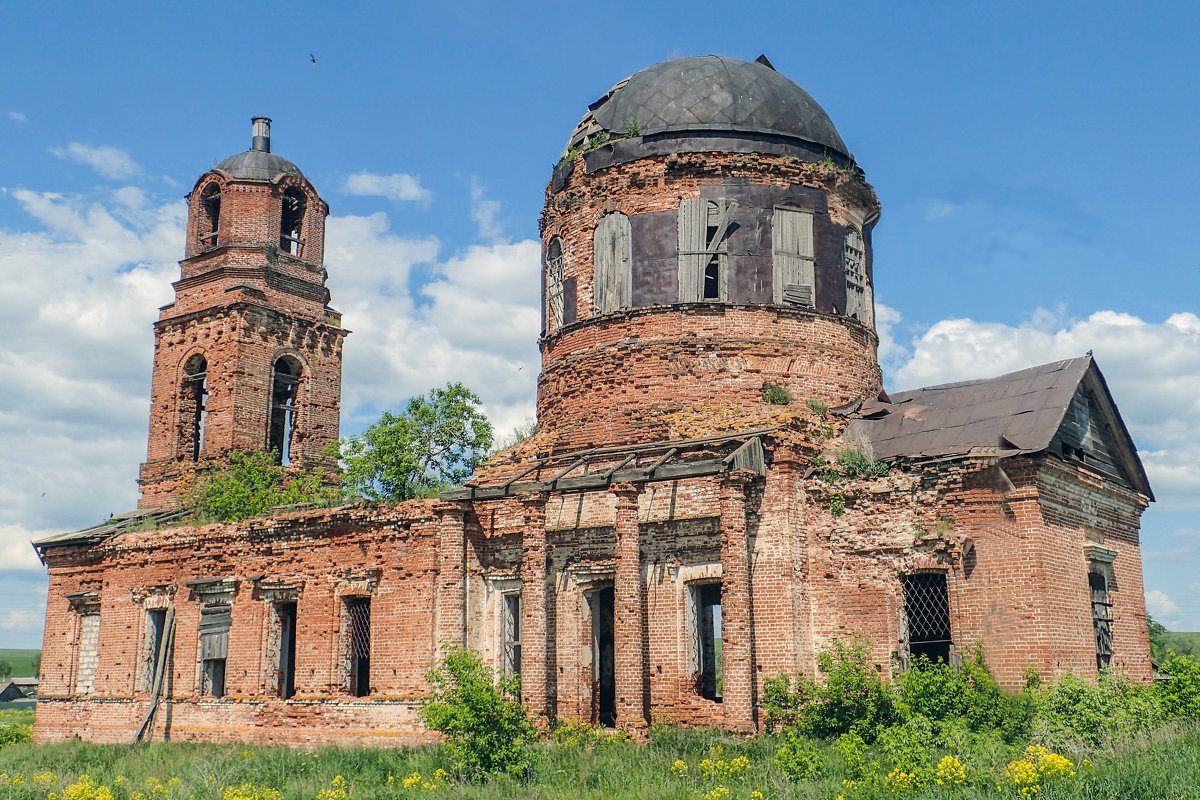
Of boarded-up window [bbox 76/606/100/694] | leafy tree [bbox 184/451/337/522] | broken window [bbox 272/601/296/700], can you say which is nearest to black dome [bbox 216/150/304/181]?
leafy tree [bbox 184/451/337/522]

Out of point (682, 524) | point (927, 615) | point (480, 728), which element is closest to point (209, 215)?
point (682, 524)

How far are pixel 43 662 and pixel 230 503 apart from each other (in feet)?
15.4

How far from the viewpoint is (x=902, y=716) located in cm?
1314

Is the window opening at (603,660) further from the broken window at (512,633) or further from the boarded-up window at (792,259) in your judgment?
the boarded-up window at (792,259)

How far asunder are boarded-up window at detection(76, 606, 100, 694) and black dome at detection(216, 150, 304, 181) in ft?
34.3

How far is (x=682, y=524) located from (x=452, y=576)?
360 cm

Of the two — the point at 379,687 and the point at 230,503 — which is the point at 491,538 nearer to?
the point at 379,687

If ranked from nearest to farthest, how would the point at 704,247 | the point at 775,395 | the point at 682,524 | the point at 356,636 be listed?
1. the point at 682,524
2. the point at 775,395
3. the point at 704,247
4. the point at 356,636

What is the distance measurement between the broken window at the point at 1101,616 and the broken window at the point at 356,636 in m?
10.7

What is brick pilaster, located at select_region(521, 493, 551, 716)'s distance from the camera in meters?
15.3

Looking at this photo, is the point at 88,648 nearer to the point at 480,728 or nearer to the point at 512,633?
the point at 512,633

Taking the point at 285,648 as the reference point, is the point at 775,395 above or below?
above

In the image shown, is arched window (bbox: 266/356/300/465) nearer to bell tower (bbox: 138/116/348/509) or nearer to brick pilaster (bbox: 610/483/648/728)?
bell tower (bbox: 138/116/348/509)

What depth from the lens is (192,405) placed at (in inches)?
1038
